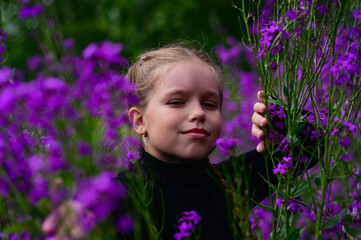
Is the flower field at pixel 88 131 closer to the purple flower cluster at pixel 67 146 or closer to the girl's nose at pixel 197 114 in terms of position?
the purple flower cluster at pixel 67 146

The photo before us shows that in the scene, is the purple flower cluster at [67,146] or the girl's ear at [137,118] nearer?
the purple flower cluster at [67,146]

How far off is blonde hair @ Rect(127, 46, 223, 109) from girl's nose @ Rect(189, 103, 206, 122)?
336 millimetres

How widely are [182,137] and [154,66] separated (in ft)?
1.86

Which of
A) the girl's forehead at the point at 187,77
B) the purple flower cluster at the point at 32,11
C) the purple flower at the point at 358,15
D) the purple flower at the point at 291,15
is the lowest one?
the girl's forehead at the point at 187,77

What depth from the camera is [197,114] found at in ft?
7.55

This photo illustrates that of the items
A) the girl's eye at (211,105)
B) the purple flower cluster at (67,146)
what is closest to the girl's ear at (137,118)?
the girl's eye at (211,105)

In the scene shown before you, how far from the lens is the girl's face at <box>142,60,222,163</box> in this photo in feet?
7.66

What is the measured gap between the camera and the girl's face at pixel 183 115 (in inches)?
91.9

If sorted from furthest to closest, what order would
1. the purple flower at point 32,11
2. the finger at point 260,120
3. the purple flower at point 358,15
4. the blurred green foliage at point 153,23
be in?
the blurred green foliage at point 153,23 → the finger at point 260,120 → the purple flower at point 358,15 → the purple flower at point 32,11

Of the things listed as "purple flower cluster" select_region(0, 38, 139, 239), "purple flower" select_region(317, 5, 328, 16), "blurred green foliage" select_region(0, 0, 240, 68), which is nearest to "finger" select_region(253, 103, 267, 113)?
"purple flower" select_region(317, 5, 328, 16)

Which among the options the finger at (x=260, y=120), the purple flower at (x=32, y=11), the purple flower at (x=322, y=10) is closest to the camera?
the purple flower at (x=32, y=11)

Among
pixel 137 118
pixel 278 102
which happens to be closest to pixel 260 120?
pixel 278 102

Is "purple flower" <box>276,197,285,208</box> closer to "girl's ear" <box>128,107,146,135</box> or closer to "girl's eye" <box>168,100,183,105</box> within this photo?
"girl's eye" <box>168,100,183,105</box>

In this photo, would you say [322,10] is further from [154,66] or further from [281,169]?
[154,66]
